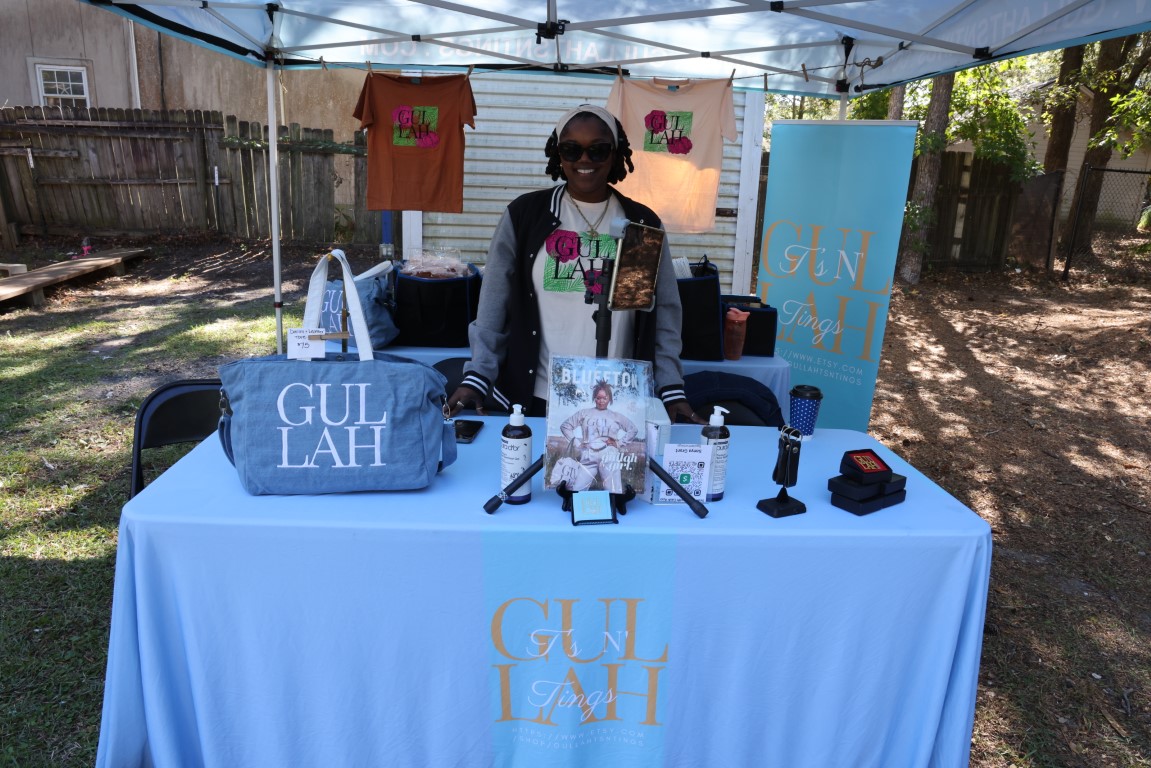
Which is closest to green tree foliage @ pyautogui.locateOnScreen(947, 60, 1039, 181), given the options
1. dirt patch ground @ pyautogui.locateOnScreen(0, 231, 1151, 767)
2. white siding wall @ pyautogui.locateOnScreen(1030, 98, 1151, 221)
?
dirt patch ground @ pyautogui.locateOnScreen(0, 231, 1151, 767)

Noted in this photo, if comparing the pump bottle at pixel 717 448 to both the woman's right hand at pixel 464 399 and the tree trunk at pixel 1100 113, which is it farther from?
the tree trunk at pixel 1100 113

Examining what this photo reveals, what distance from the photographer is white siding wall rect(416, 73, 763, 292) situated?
6340 millimetres

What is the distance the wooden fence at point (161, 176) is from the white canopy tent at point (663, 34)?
628 centimetres

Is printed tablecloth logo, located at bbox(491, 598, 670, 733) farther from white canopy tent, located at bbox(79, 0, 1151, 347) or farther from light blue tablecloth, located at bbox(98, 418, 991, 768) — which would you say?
white canopy tent, located at bbox(79, 0, 1151, 347)

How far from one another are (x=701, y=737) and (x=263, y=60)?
412cm

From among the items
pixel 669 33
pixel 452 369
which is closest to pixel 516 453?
pixel 452 369

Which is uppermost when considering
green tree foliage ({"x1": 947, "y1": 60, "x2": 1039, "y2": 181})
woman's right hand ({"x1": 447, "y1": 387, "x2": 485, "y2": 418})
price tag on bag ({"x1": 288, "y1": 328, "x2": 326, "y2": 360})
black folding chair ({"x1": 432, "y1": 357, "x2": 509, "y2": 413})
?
green tree foliage ({"x1": 947, "y1": 60, "x2": 1039, "y2": 181})

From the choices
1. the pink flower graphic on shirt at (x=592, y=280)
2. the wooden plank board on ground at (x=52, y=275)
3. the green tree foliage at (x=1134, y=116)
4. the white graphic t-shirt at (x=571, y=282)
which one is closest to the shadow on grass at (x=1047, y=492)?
the white graphic t-shirt at (x=571, y=282)

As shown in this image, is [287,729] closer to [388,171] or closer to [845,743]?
[845,743]

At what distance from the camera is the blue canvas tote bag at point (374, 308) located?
331cm

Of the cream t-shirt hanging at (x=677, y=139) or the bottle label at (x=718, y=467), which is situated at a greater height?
the cream t-shirt hanging at (x=677, y=139)

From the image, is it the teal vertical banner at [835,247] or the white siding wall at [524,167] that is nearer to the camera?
the teal vertical banner at [835,247]

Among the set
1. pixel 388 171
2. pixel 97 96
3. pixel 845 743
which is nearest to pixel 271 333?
pixel 388 171

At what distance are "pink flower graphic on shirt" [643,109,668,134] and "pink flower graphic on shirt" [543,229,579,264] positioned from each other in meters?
2.77
